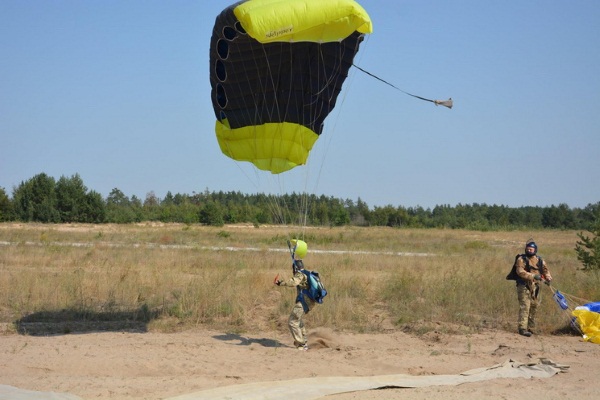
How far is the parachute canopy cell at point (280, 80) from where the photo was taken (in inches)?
396

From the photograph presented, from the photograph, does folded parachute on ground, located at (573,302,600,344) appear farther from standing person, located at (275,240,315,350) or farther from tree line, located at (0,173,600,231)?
tree line, located at (0,173,600,231)

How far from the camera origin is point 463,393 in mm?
7637

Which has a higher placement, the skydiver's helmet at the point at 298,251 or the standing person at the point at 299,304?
the skydiver's helmet at the point at 298,251

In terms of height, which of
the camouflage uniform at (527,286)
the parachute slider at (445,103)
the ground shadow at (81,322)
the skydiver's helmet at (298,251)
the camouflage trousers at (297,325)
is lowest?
the ground shadow at (81,322)

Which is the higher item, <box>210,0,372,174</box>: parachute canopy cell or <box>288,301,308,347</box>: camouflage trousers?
<box>210,0,372,174</box>: parachute canopy cell

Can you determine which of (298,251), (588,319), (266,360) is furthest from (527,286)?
(266,360)

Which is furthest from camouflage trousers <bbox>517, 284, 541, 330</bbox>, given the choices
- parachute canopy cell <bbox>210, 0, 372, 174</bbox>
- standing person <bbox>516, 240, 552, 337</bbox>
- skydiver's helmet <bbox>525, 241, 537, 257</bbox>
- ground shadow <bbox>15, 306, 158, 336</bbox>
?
ground shadow <bbox>15, 306, 158, 336</bbox>

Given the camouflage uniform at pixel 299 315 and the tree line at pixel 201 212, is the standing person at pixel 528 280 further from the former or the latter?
the tree line at pixel 201 212

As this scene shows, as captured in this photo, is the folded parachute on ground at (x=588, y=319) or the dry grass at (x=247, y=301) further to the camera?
the dry grass at (x=247, y=301)

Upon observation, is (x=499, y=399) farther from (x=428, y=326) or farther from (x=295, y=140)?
(x=295, y=140)

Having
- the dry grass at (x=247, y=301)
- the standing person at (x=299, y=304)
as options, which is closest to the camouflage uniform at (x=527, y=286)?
the dry grass at (x=247, y=301)

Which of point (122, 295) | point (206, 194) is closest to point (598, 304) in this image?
point (122, 295)

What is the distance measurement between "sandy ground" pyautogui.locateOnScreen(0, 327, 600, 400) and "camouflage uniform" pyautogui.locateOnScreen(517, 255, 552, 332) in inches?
16.2

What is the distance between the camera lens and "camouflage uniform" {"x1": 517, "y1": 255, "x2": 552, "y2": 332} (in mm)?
11648
